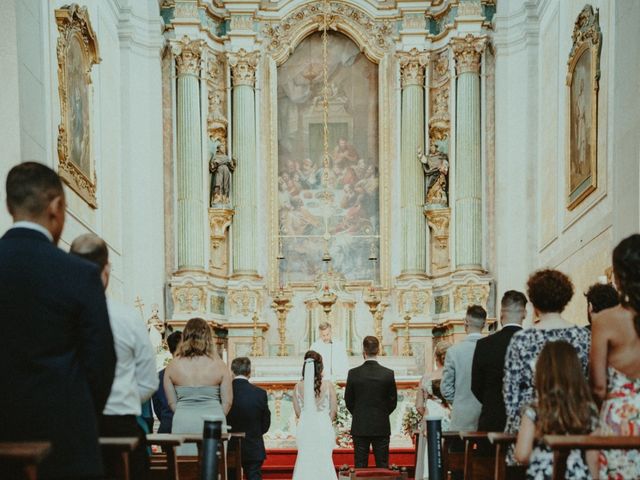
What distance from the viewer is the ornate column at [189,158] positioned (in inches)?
691

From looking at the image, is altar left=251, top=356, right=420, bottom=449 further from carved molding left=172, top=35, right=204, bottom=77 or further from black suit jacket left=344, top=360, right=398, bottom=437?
carved molding left=172, top=35, right=204, bottom=77

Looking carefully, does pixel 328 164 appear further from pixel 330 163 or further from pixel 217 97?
pixel 217 97

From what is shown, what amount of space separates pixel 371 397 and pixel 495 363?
115 inches

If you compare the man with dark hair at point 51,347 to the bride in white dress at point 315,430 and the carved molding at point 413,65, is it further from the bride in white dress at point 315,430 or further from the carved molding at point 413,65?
the carved molding at point 413,65

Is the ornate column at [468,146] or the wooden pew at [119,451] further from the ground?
the ornate column at [468,146]

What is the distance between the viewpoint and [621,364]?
457 cm

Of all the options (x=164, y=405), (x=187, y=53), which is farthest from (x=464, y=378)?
(x=187, y=53)

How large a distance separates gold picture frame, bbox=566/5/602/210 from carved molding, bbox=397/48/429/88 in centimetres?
447

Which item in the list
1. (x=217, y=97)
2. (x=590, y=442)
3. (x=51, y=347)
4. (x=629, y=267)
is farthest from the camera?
(x=217, y=97)

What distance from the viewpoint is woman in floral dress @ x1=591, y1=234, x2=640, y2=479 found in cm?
438

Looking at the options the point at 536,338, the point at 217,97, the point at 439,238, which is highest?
the point at 217,97

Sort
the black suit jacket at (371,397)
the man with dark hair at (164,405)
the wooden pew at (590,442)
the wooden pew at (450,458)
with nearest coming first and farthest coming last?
the wooden pew at (590,442)
the wooden pew at (450,458)
the man with dark hair at (164,405)
the black suit jacket at (371,397)

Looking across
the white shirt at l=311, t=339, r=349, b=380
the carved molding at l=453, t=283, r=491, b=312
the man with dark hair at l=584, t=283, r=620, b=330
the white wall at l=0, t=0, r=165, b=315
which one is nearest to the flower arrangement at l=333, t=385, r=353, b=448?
the white shirt at l=311, t=339, r=349, b=380

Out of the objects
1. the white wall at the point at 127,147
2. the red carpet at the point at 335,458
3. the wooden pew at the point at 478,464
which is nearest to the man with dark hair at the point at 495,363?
the wooden pew at the point at 478,464
